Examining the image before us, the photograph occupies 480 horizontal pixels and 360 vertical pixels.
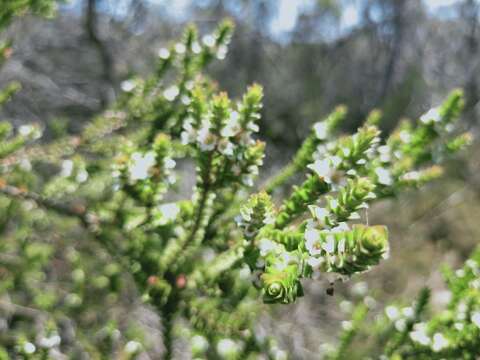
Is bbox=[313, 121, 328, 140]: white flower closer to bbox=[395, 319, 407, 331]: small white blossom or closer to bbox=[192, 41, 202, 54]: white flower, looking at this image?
bbox=[192, 41, 202, 54]: white flower

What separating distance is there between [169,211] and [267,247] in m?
0.49

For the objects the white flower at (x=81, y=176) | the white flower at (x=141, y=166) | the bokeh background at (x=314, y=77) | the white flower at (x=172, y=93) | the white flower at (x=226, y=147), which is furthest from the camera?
the bokeh background at (x=314, y=77)

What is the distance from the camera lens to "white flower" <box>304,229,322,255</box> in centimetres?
87

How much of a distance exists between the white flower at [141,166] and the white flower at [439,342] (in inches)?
36.9

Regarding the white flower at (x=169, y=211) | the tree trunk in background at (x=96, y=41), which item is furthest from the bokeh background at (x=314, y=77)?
the white flower at (x=169, y=211)

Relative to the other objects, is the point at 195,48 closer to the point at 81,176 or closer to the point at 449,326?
the point at 81,176

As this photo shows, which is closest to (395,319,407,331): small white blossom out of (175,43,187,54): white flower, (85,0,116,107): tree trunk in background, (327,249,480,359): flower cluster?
(327,249,480,359): flower cluster

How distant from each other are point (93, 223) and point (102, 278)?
3.52ft

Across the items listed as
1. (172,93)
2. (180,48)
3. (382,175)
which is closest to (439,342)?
(382,175)

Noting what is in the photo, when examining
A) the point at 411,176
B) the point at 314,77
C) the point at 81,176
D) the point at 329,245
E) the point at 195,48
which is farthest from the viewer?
the point at 314,77

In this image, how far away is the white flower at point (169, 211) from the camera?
1429 millimetres

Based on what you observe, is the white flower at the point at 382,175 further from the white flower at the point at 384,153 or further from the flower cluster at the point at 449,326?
the flower cluster at the point at 449,326

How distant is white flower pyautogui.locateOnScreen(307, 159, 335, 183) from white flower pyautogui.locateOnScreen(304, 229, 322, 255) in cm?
23

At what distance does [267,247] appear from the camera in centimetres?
103
